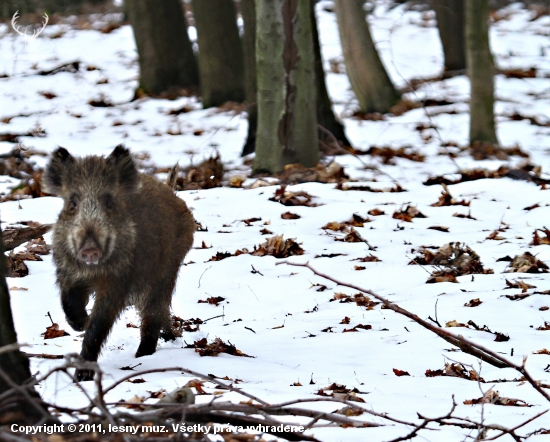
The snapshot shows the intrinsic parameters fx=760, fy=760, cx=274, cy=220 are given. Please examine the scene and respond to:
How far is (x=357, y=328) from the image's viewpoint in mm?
5395

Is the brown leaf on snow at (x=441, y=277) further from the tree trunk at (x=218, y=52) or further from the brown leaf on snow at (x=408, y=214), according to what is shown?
the tree trunk at (x=218, y=52)

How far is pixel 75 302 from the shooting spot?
4918 mm

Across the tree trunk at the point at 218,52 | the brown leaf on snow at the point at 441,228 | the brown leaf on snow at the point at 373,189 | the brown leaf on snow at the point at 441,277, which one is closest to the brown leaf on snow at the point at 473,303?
the brown leaf on snow at the point at 441,277

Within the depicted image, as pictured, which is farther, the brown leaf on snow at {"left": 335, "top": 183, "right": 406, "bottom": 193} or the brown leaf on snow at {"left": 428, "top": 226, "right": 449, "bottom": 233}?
the brown leaf on snow at {"left": 335, "top": 183, "right": 406, "bottom": 193}

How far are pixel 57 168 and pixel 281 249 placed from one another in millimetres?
2859

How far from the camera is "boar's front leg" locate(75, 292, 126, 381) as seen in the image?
4594mm

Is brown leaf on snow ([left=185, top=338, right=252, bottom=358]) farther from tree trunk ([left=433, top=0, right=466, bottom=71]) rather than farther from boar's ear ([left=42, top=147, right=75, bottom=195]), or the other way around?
tree trunk ([left=433, top=0, right=466, bottom=71])

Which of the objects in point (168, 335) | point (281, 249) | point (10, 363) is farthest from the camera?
point (281, 249)

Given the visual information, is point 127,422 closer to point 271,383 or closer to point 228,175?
point 271,383

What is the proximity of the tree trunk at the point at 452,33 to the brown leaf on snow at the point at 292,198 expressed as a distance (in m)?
11.9

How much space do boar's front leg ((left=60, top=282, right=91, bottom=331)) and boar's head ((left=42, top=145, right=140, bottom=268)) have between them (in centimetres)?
21

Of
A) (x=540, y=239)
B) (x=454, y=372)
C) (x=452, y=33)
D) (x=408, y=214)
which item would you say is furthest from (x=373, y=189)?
(x=452, y=33)

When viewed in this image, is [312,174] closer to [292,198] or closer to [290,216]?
[292,198]

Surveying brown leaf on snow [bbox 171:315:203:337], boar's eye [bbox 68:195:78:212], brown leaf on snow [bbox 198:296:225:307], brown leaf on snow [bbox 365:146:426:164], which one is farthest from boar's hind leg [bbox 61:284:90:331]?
brown leaf on snow [bbox 365:146:426:164]
